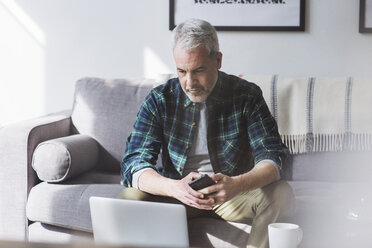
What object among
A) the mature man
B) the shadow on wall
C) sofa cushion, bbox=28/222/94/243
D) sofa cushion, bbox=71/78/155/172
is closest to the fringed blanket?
the mature man

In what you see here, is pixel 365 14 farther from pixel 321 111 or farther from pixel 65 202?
pixel 65 202

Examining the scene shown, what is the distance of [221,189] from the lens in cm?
149

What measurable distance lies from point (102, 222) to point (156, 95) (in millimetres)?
609

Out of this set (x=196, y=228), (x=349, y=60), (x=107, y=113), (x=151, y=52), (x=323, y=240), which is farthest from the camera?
(x=151, y=52)

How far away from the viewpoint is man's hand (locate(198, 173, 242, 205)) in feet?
4.84

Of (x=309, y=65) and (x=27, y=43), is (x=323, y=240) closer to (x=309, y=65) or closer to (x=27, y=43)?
(x=309, y=65)

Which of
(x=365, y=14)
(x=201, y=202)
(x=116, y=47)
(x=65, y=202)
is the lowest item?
(x=65, y=202)

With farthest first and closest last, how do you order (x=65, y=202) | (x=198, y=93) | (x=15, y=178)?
1. (x=15, y=178)
2. (x=65, y=202)
3. (x=198, y=93)

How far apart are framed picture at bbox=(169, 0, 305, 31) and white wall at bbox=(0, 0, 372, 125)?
0.15ft

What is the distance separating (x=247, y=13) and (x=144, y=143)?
1130 mm

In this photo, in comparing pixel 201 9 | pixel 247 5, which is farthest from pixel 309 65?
pixel 201 9

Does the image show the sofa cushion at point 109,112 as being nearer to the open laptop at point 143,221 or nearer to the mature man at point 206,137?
the mature man at point 206,137

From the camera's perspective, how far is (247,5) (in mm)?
2586

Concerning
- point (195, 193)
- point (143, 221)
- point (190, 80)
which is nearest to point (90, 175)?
point (190, 80)
